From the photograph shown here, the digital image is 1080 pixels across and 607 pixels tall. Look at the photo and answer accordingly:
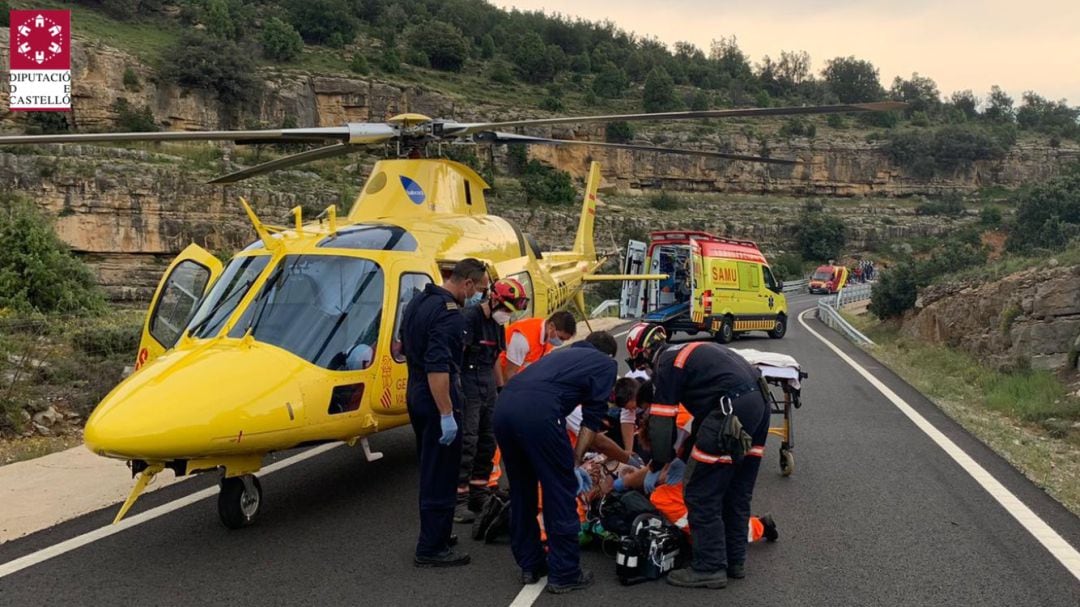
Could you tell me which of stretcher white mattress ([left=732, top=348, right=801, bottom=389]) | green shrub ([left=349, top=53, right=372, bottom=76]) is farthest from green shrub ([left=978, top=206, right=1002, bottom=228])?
stretcher white mattress ([left=732, top=348, right=801, bottom=389])

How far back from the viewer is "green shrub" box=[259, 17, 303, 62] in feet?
230

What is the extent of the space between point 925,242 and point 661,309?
6014 centimetres

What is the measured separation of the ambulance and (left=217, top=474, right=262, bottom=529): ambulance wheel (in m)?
14.4

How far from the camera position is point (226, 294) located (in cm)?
652

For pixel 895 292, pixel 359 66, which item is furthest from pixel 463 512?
pixel 359 66

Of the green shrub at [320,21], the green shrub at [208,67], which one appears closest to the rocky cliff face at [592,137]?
the green shrub at [208,67]

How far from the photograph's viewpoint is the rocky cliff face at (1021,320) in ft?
46.2

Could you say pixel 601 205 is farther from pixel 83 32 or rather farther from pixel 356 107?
pixel 83 32

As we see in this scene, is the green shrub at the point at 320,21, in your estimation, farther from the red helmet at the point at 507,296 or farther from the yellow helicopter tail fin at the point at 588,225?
the red helmet at the point at 507,296

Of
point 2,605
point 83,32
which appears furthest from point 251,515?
point 83,32

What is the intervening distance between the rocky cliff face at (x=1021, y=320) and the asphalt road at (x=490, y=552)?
7.46m

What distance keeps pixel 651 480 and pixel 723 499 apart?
515 millimetres

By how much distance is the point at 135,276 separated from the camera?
148ft

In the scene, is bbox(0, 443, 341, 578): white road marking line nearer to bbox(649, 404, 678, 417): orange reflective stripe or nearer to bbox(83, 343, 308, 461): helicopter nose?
bbox(83, 343, 308, 461): helicopter nose
